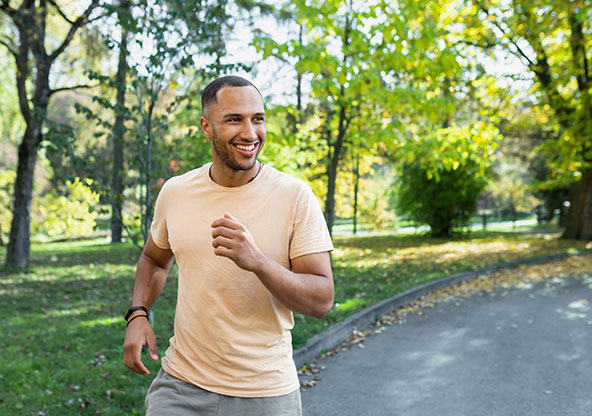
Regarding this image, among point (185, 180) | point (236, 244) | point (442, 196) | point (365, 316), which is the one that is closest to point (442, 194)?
point (442, 196)

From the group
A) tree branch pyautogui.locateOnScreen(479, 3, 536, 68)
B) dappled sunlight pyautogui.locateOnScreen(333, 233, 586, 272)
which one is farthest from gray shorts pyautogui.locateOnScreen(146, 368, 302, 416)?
tree branch pyautogui.locateOnScreen(479, 3, 536, 68)

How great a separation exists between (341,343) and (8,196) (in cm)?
2205

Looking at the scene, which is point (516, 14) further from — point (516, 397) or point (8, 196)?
point (8, 196)

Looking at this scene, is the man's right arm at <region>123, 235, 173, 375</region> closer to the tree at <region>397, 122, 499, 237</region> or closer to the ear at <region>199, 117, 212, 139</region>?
the ear at <region>199, 117, 212, 139</region>

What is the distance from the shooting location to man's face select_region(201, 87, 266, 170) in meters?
2.16

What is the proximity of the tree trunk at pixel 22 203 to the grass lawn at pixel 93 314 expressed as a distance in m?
0.51

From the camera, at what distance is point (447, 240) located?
23219 mm

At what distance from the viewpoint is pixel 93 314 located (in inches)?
340

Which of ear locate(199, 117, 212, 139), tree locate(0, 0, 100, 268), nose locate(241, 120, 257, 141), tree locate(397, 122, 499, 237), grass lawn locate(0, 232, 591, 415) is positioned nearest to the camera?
nose locate(241, 120, 257, 141)

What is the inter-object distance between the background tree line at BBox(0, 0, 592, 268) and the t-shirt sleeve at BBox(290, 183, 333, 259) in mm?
4687

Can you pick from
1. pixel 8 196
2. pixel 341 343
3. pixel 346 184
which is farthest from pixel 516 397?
pixel 346 184

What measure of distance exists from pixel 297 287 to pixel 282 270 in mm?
79

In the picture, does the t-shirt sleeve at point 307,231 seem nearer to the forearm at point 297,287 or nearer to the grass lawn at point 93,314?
the forearm at point 297,287

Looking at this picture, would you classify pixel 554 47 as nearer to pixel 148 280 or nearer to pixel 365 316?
pixel 365 316
